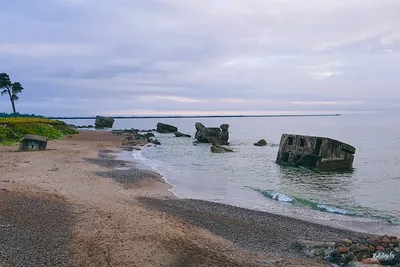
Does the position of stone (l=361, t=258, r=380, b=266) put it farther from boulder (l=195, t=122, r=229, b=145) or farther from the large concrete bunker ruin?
boulder (l=195, t=122, r=229, b=145)

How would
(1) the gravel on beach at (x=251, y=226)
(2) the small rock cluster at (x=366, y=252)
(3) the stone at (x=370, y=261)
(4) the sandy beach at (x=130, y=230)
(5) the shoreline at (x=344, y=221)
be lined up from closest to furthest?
1. (4) the sandy beach at (x=130, y=230)
2. (3) the stone at (x=370, y=261)
3. (2) the small rock cluster at (x=366, y=252)
4. (1) the gravel on beach at (x=251, y=226)
5. (5) the shoreline at (x=344, y=221)

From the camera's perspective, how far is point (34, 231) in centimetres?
1136

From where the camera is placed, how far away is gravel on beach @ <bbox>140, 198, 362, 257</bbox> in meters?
12.8

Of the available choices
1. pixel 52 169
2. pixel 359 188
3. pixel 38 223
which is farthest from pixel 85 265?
pixel 359 188

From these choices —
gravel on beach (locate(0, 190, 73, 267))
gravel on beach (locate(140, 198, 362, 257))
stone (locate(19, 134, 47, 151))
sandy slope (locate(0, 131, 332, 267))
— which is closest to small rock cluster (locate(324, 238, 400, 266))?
sandy slope (locate(0, 131, 332, 267))

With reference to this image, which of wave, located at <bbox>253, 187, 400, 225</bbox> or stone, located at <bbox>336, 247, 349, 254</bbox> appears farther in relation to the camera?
wave, located at <bbox>253, 187, 400, 225</bbox>

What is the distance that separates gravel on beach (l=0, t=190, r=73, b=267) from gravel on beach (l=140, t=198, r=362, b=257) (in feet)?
15.4

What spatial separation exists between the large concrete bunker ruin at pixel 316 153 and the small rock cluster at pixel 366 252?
1062 inches

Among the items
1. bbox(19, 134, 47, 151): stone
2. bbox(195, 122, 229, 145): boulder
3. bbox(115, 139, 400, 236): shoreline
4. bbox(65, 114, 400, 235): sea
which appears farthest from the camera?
bbox(195, 122, 229, 145): boulder

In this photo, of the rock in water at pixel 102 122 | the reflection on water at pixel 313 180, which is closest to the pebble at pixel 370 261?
the reflection on water at pixel 313 180

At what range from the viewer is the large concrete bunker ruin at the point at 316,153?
39.2 meters

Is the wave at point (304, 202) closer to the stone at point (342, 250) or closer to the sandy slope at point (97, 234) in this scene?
the sandy slope at point (97, 234)

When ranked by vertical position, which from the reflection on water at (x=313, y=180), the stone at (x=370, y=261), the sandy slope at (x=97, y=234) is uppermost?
the stone at (x=370, y=261)

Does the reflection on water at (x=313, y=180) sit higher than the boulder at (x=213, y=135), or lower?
lower
